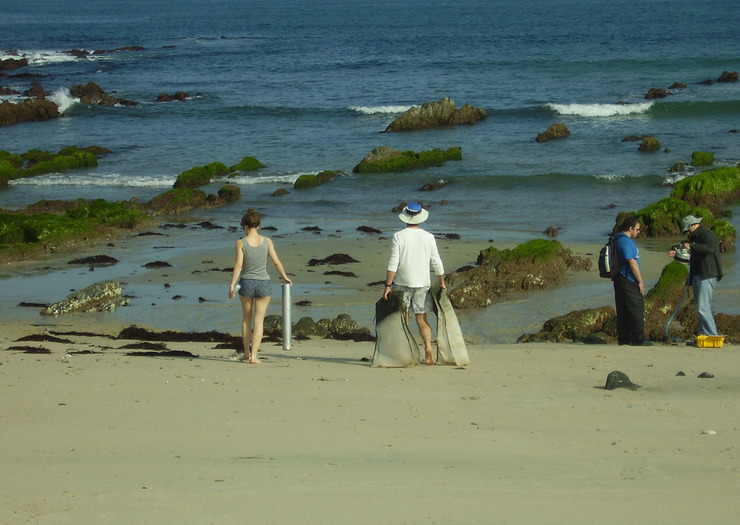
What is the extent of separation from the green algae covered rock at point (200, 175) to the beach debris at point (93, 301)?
523 inches

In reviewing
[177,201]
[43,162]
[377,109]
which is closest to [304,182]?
[177,201]

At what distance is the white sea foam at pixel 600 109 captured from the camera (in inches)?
1542

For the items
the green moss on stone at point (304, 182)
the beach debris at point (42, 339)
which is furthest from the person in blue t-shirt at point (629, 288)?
the green moss on stone at point (304, 182)

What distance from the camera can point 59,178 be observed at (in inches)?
1157

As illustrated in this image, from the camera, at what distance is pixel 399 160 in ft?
97.9

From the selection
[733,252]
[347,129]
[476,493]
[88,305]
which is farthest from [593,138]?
[476,493]

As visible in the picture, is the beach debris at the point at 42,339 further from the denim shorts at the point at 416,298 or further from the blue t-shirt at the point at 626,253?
the blue t-shirt at the point at 626,253

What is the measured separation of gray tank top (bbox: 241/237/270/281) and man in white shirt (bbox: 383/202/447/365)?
130 cm

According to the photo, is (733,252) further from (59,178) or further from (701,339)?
(59,178)

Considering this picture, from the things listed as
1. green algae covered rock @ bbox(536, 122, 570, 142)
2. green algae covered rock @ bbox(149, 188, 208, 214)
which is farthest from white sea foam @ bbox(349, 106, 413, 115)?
green algae covered rock @ bbox(149, 188, 208, 214)

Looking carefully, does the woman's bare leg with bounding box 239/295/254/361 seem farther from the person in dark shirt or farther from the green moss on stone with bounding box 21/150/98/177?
the green moss on stone with bounding box 21/150/98/177

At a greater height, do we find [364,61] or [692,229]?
[364,61]

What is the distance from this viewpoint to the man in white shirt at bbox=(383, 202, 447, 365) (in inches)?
355

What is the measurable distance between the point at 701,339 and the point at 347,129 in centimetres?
2925
